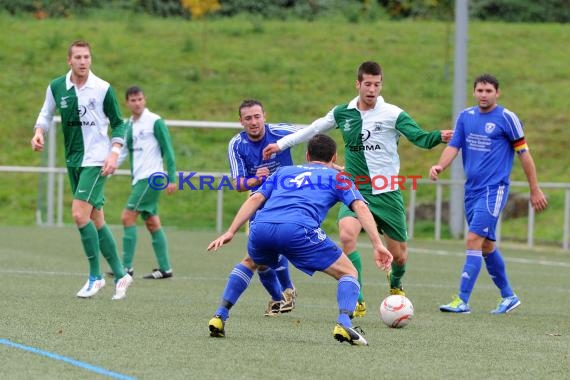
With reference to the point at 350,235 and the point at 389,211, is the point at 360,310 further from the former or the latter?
the point at 389,211

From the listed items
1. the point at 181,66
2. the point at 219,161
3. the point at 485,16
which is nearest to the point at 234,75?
the point at 181,66

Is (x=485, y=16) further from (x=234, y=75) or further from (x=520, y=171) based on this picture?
(x=520, y=171)

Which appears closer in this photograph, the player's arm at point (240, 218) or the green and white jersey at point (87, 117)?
the player's arm at point (240, 218)

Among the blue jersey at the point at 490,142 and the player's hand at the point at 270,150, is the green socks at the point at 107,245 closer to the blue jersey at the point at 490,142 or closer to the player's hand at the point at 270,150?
the player's hand at the point at 270,150

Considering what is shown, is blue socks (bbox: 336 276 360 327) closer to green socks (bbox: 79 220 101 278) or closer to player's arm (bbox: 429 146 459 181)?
player's arm (bbox: 429 146 459 181)

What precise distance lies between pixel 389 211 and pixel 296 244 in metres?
2.51

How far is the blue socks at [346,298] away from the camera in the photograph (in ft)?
25.5

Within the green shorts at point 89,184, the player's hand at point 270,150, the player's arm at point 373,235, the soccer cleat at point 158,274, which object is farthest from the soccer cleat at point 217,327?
the soccer cleat at point 158,274

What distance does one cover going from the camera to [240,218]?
7855mm

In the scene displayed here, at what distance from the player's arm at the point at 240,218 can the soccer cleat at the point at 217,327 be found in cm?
47

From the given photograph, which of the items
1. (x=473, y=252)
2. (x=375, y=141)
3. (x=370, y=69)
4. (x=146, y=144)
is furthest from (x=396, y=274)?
(x=146, y=144)

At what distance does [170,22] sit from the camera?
39.2 m

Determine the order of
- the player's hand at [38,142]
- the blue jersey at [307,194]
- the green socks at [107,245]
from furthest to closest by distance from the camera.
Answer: the green socks at [107,245] < the player's hand at [38,142] < the blue jersey at [307,194]

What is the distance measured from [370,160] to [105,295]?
2680mm
